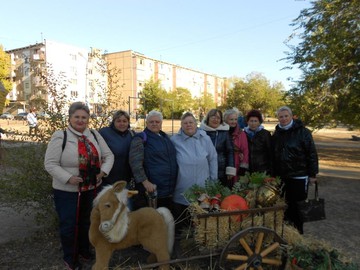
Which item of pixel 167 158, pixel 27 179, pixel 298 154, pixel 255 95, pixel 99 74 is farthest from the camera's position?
pixel 255 95

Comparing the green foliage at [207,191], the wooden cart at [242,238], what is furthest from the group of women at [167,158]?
the wooden cart at [242,238]

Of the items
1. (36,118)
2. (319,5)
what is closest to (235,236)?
(36,118)

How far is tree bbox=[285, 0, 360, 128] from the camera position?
8.99 metres

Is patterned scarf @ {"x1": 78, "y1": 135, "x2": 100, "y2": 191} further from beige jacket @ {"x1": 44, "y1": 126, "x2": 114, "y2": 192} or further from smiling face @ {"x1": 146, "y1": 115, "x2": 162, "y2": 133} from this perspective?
smiling face @ {"x1": 146, "y1": 115, "x2": 162, "y2": 133}

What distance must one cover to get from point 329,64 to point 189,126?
26.0 feet

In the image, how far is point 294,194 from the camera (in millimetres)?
4098

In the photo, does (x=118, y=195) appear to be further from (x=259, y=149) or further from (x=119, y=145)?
(x=259, y=149)

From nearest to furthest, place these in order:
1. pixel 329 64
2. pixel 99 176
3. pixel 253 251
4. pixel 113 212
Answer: pixel 113 212, pixel 253 251, pixel 99 176, pixel 329 64

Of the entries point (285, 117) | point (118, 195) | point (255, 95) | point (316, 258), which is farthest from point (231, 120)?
point (255, 95)

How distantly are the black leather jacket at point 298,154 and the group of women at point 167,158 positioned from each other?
12 millimetres

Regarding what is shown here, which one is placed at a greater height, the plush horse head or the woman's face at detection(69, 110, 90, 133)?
the woman's face at detection(69, 110, 90, 133)

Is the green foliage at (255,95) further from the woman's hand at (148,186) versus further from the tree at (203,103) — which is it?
the woman's hand at (148,186)

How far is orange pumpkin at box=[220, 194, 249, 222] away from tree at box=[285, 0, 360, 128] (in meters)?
7.76

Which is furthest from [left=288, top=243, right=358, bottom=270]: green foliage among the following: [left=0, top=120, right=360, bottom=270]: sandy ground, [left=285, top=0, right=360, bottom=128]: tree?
[left=285, top=0, right=360, bottom=128]: tree
